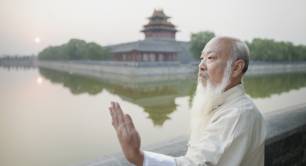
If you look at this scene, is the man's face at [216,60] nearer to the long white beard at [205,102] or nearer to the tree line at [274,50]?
the long white beard at [205,102]

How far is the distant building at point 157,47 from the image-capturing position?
3822 millimetres

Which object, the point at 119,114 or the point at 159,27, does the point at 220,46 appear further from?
the point at 159,27

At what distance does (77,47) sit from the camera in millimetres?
3051

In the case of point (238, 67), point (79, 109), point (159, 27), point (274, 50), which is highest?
point (159, 27)

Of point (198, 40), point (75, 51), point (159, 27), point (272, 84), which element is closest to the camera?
point (75, 51)

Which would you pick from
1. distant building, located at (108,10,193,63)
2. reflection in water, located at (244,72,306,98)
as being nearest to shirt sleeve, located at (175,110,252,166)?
distant building, located at (108,10,193,63)

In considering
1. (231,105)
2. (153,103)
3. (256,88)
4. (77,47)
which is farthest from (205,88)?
(256,88)

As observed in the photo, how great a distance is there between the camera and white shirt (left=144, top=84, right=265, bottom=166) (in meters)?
0.47

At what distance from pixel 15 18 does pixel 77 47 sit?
0.86 meters

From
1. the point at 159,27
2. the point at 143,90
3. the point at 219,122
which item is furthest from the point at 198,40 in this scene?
the point at 219,122

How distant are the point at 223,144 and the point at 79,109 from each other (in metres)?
3.01

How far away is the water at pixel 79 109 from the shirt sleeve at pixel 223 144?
200 centimetres

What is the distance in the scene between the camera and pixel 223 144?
1.57ft

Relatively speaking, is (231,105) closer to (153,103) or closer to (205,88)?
(205,88)
